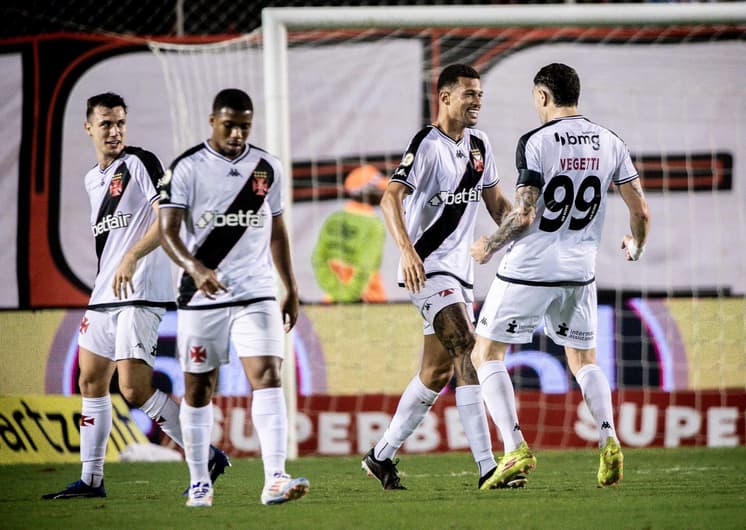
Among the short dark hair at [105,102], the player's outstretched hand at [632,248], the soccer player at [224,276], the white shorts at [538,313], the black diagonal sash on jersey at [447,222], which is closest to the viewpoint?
the soccer player at [224,276]

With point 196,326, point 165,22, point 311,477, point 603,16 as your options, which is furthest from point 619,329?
point 196,326

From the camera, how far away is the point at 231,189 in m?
5.83

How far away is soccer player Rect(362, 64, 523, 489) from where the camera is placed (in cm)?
656

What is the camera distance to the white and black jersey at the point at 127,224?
22.2 ft

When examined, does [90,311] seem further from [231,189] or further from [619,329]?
[619,329]

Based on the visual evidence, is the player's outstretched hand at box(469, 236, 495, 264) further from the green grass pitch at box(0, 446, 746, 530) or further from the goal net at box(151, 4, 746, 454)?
the goal net at box(151, 4, 746, 454)

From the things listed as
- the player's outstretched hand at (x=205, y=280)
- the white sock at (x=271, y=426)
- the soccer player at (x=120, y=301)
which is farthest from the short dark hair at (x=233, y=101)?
the white sock at (x=271, y=426)

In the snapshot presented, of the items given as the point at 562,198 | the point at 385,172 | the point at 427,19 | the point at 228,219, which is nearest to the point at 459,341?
the point at 562,198

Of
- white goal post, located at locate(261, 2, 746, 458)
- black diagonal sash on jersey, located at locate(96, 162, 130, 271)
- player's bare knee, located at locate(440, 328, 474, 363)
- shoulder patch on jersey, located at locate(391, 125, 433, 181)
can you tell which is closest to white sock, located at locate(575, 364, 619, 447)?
player's bare knee, located at locate(440, 328, 474, 363)

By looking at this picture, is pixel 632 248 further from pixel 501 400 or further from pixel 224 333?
pixel 224 333

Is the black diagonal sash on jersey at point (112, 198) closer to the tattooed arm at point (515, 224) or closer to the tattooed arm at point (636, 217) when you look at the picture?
the tattooed arm at point (515, 224)

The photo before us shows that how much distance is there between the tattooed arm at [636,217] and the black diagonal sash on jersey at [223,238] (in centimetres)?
197

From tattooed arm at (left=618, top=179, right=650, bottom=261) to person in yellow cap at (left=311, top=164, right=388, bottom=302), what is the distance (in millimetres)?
3835

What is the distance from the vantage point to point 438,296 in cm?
661
